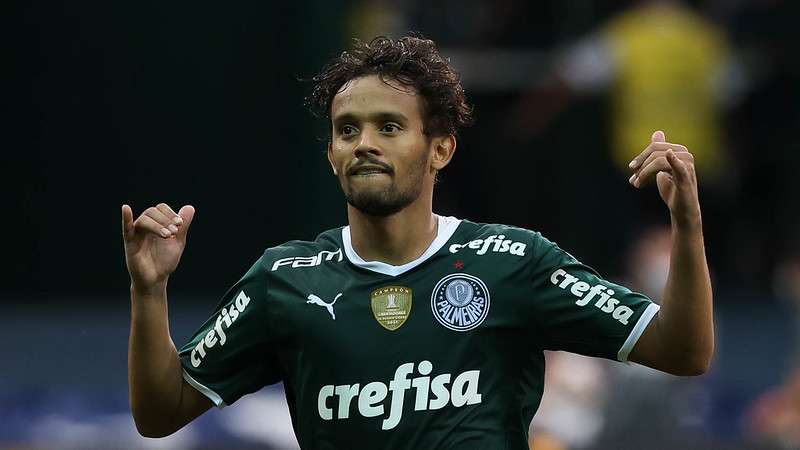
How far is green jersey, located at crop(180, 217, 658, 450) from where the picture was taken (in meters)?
4.79

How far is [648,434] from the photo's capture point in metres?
9.09

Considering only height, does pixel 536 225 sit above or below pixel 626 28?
below

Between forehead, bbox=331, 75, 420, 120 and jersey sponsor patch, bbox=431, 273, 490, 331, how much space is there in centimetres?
50

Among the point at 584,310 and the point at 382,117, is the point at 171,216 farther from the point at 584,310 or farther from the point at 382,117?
the point at 584,310

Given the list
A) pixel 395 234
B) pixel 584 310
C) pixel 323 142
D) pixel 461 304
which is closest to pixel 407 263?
pixel 395 234

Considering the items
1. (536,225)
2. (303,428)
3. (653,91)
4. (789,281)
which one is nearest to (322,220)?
(536,225)

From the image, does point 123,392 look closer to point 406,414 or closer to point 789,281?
point 789,281

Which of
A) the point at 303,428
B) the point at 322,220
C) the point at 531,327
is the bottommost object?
the point at 303,428

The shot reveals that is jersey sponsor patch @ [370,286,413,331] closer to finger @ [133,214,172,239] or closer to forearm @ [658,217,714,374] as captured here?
finger @ [133,214,172,239]

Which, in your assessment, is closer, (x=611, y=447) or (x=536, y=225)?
(x=611, y=447)

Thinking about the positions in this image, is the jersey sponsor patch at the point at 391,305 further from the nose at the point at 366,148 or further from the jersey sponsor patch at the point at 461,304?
the nose at the point at 366,148

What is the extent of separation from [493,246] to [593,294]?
1.10 feet

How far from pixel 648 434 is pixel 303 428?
14.7ft

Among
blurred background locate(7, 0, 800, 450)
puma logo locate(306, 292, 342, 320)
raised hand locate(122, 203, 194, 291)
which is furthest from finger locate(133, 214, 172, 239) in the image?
blurred background locate(7, 0, 800, 450)
